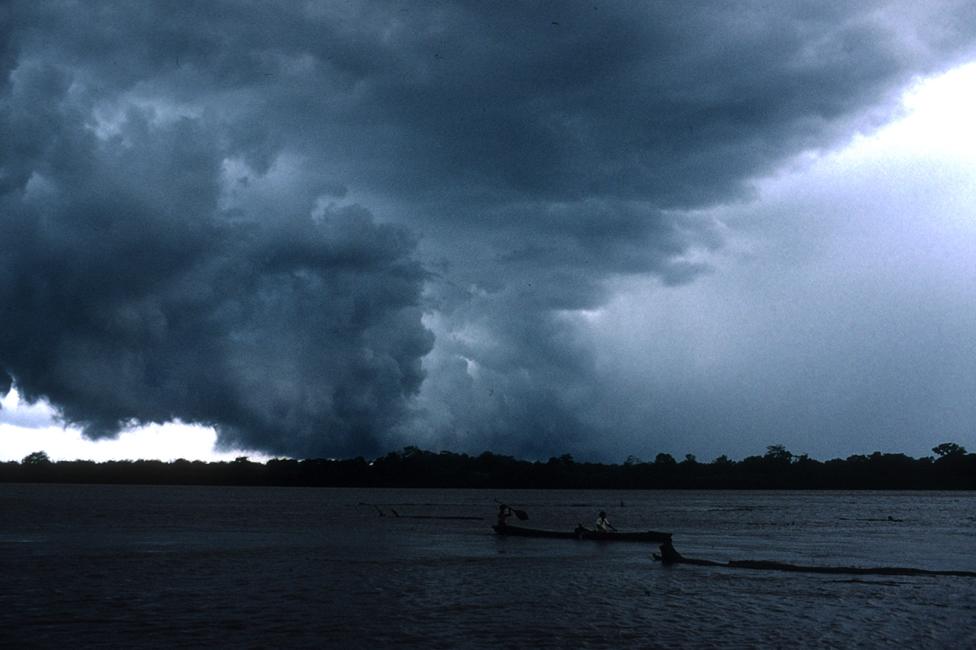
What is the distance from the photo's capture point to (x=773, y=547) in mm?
66500

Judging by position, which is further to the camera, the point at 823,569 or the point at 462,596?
the point at 823,569

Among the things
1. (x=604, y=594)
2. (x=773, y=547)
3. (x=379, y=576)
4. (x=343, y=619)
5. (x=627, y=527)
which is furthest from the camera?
(x=627, y=527)

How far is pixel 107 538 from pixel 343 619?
4613 cm

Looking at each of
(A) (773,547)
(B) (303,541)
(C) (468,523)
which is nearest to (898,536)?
(A) (773,547)

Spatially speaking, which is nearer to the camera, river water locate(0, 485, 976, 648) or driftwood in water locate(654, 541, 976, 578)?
river water locate(0, 485, 976, 648)

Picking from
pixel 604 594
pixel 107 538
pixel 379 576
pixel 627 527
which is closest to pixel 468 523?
pixel 627 527

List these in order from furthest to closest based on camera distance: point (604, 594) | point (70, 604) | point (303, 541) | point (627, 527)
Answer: point (627, 527), point (303, 541), point (604, 594), point (70, 604)

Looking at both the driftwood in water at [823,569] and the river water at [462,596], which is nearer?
the river water at [462,596]

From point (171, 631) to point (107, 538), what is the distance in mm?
46112

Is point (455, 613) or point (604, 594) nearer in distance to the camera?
point (455, 613)

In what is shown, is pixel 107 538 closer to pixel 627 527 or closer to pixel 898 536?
pixel 627 527

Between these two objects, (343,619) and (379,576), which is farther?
(379,576)

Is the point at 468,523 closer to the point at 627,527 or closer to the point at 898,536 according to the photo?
the point at 627,527

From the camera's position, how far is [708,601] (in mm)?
36375
